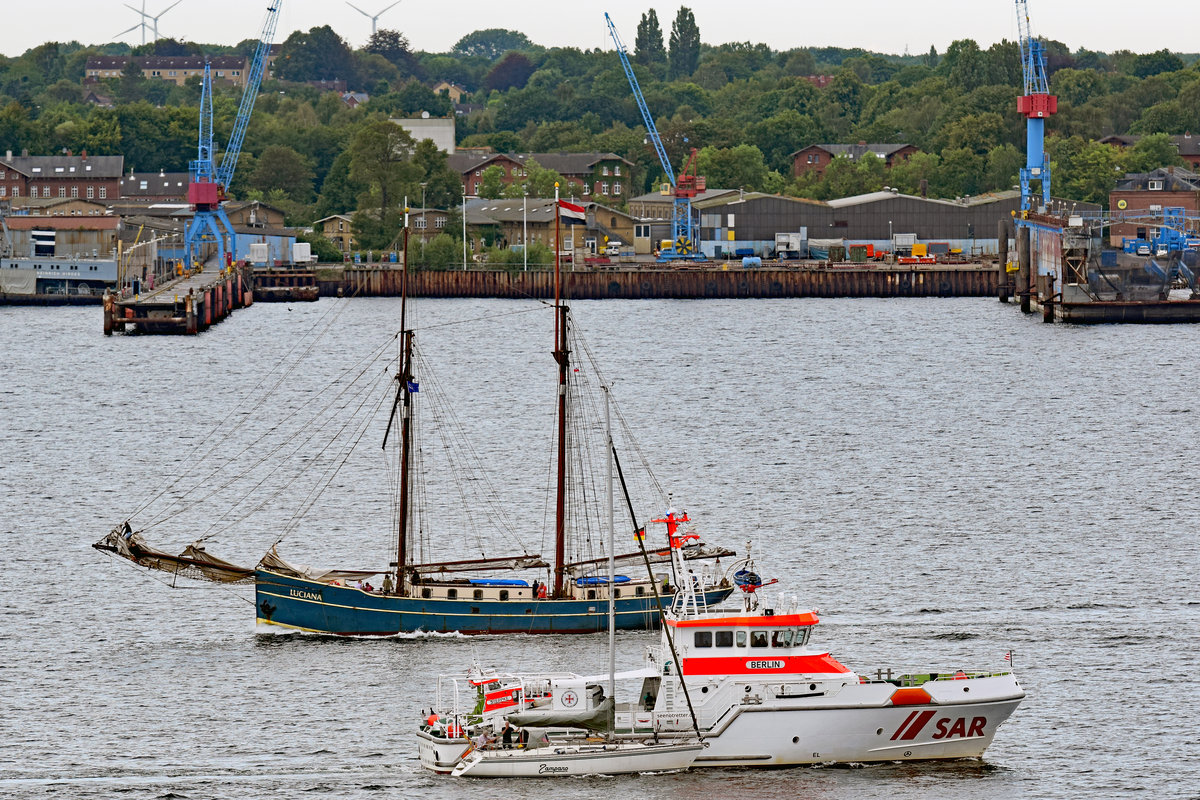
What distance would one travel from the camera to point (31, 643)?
204ft

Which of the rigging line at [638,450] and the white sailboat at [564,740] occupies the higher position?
the rigging line at [638,450]

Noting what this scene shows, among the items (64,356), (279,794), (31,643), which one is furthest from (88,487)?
(64,356)

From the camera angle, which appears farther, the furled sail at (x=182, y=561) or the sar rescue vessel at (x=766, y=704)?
the furled sail at (x=182, y=561)

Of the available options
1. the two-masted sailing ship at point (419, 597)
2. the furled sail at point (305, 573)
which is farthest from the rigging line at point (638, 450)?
the furled sail at point (305, 573)

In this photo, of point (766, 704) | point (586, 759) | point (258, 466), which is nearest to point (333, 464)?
point (258, 466)

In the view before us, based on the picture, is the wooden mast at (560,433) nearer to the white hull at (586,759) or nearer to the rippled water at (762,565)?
the rippled water at (762,565)

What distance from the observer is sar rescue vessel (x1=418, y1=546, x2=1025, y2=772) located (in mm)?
47719


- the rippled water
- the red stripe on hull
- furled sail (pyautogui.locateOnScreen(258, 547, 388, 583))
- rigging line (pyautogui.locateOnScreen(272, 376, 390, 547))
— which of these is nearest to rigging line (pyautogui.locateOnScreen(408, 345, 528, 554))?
the rippled water

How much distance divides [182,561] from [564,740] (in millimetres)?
19361

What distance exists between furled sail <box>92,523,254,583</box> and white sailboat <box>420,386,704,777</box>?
52.1 ft

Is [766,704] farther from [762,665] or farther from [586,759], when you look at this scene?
[586,759]

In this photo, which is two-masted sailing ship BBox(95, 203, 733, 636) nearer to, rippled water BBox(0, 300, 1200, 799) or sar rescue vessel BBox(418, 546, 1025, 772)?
rippled water BBox(0, 300, 1200, 799)

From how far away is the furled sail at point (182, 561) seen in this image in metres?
62.1

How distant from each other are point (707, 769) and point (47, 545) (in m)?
39.5
